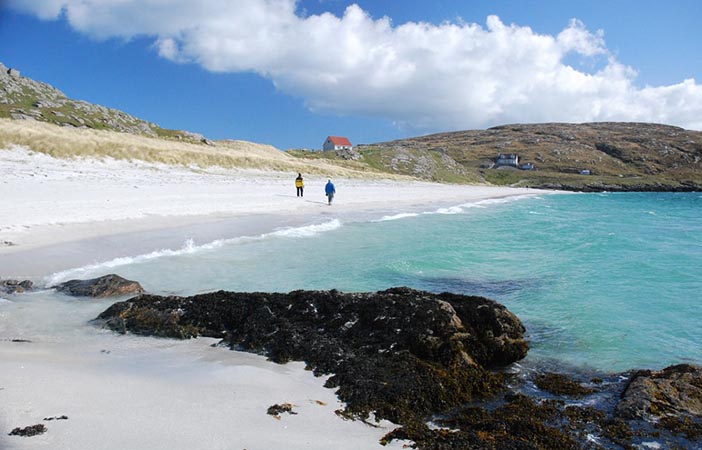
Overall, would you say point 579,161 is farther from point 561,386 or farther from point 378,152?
point 561,386

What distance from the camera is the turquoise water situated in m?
8.77

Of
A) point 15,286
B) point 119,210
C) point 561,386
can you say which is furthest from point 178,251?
point 561,386

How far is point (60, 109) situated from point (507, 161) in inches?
4900

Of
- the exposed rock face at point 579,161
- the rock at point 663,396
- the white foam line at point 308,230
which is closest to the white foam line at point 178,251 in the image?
the white foam line at point 308,230

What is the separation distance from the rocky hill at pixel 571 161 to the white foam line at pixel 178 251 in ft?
237

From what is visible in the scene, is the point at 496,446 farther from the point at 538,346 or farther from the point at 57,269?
the point at 57,269

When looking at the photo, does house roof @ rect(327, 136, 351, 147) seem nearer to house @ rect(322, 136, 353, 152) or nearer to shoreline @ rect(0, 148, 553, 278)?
house @ rect(322, 136, 353, 152)

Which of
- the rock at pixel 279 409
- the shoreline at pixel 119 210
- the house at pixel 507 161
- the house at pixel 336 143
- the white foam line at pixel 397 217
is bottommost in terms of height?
the rock at pixel 279 409

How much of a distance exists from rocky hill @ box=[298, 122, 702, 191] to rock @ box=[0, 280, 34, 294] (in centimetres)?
8449

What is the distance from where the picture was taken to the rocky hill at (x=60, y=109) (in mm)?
76125

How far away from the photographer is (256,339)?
684cm

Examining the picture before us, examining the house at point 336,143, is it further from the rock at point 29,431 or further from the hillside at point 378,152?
the rock at point 29,431

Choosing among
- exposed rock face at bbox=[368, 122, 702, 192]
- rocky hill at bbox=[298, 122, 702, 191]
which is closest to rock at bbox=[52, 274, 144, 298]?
rocky hill at bbox=[298, 122, 702, 191]

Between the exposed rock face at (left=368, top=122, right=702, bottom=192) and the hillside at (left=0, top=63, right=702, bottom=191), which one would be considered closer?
the hillside at (left=0, top=63, right=702, bottom=191)
